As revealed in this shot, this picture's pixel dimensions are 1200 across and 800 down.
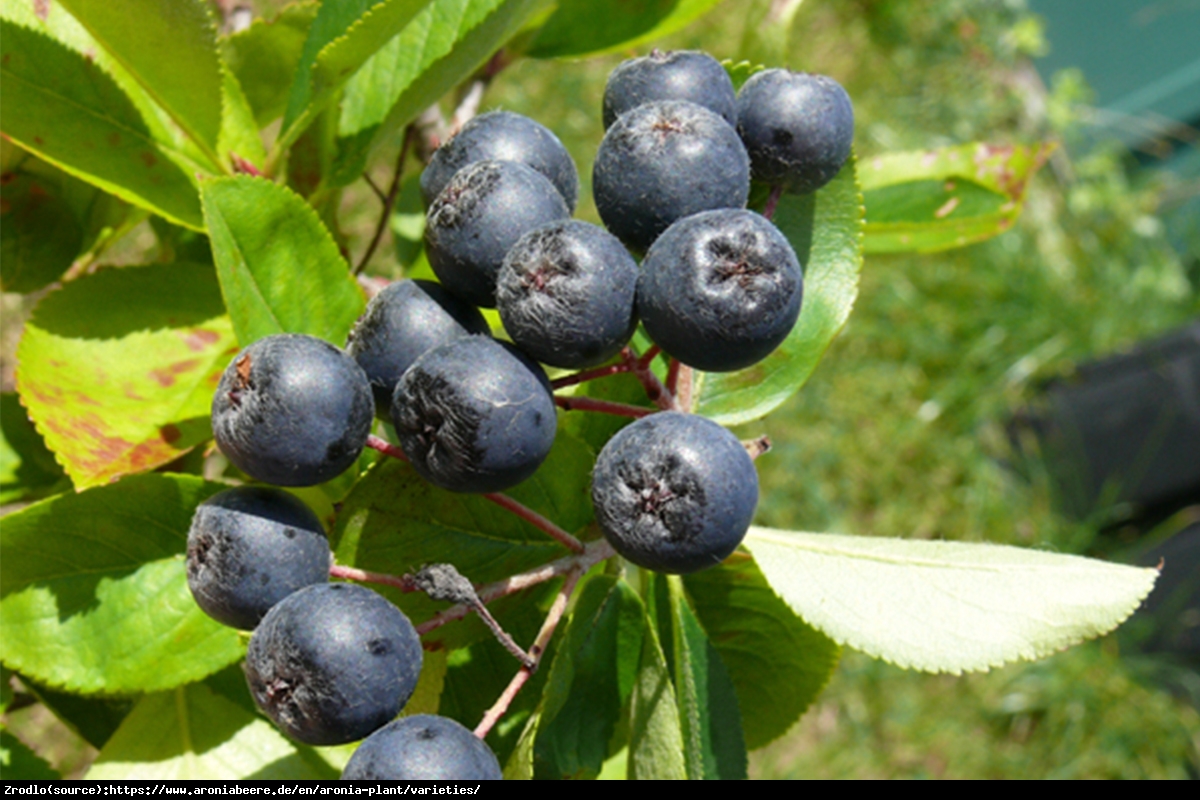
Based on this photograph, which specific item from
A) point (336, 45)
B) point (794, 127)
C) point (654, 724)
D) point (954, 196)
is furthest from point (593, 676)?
point (954, 196)

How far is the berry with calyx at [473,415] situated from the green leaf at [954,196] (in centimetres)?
93

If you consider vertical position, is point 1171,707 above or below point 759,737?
below

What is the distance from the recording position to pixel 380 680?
97 cm

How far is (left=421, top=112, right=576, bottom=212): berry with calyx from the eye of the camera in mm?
1144

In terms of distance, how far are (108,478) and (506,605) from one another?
1.56 feet

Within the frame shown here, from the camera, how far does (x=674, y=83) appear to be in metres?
1.18

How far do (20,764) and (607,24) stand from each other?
4.66ft

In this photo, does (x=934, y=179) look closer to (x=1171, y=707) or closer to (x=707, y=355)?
(x=707, y=355)

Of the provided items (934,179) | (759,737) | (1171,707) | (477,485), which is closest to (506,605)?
(477,485)

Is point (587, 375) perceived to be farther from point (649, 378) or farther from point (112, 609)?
point (112, 609)

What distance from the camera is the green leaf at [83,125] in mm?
1259

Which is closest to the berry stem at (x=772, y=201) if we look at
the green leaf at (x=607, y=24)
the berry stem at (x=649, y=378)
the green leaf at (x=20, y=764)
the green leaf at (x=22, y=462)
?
the berry stem at (x=649, y=378)

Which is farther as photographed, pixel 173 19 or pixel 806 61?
pixel 806 61

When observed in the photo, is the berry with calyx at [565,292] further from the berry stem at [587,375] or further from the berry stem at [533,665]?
the berry stem at [533,665]
